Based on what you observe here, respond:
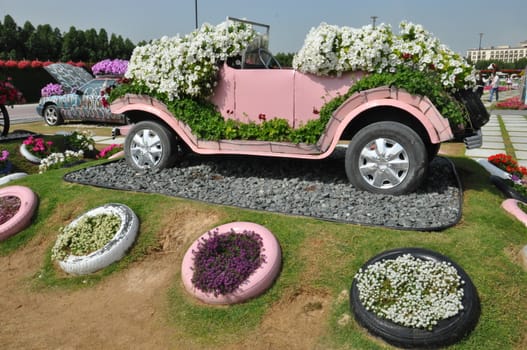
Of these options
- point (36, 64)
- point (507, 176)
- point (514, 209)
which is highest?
point (36, 64)

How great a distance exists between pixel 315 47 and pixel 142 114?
9.38 feet

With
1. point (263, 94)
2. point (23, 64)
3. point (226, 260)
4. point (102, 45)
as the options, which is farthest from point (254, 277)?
point (102, 45)

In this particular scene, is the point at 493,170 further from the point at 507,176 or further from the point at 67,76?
the point at 67,76

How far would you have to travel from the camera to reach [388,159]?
465 centimetres

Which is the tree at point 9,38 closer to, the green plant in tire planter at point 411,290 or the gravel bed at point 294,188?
the gravel bed at point 294,188

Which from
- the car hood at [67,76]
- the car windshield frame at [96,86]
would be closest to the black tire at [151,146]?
the car windshield frame at [96,86]

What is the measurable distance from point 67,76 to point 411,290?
16.3 m

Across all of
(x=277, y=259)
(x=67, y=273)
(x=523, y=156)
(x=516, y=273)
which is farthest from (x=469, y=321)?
(x=523, y=156)

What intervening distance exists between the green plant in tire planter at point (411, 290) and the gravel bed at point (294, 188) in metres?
0.69

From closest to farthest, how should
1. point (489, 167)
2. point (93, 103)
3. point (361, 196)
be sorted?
point (361, 196), point (489, 167), point (93, 103)

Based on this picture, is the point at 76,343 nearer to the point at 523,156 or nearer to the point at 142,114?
the point at 142,114

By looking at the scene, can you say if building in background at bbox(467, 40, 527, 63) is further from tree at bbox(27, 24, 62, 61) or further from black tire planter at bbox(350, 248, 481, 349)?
black tire planter at bbox(350, 248, 481, 349)

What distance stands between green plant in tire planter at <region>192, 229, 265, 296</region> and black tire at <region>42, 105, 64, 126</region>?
12.9 meters

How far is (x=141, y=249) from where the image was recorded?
174 inches
